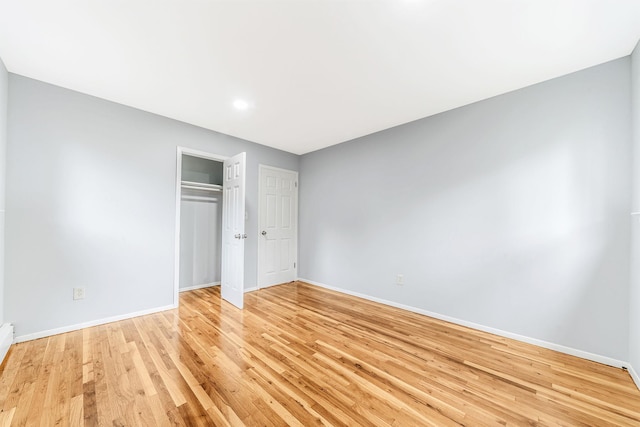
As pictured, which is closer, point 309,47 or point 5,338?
point 309,47

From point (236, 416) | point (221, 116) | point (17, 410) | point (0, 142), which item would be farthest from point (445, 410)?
point (0, 142)

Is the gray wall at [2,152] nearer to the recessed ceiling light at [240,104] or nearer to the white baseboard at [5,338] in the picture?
the white baseboard at [5,338]

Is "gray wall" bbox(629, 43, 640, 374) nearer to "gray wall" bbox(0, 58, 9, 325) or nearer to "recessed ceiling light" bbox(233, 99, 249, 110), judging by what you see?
"recessed ceiling light" bbox(233, 99, 249, 110)

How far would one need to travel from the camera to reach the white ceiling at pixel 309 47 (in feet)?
5.16

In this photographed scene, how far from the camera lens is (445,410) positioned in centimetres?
150

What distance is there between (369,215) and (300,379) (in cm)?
244

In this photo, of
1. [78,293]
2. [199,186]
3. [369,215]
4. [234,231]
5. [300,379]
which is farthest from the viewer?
[199,186]

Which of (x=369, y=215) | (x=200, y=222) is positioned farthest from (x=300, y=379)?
(x=200, y=222)

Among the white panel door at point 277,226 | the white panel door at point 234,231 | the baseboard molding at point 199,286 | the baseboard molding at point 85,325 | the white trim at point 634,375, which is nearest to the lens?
the white trim at point 634,375

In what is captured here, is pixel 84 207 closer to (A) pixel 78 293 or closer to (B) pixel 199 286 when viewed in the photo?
(A) pixel 78 293

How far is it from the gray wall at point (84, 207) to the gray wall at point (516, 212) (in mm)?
2856

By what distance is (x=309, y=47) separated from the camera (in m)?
1.89

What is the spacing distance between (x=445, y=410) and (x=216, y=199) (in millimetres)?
4302

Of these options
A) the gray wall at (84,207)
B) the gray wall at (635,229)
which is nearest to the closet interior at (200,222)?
the gray wall at (84,207)
